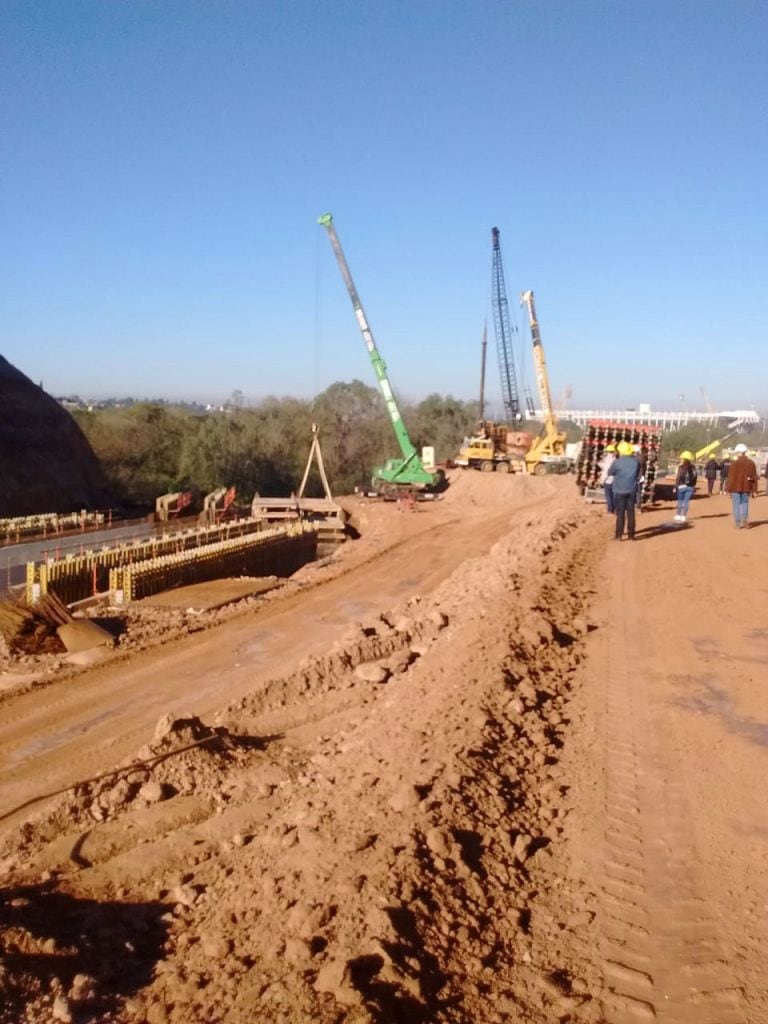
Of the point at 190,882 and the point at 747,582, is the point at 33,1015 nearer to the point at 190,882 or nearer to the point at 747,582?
the point at 190,882

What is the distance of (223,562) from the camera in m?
22.5

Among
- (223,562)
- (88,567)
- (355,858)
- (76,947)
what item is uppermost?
(355,858)

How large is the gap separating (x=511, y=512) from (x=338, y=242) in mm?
20438

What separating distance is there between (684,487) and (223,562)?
1158cm

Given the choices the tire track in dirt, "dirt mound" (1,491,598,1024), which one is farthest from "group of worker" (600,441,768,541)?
the tire track in dirt

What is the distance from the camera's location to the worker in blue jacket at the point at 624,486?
1362 centimetres

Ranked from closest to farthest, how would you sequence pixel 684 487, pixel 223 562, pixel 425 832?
pixel 425 832 < pixel 684 487 < pixel 223 562

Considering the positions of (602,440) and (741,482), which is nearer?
(741,482)

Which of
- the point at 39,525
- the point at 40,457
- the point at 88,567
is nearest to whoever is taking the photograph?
the point at 88,567

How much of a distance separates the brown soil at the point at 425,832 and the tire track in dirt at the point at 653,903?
0.01 meters

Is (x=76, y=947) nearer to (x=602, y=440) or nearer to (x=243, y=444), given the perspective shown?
(x=602, y=440)

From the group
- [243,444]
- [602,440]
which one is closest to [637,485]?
[602,440]

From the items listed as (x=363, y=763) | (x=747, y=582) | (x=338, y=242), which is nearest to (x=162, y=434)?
(x=338, y=242)

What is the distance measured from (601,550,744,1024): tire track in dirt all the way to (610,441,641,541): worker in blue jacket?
799 centimetres
